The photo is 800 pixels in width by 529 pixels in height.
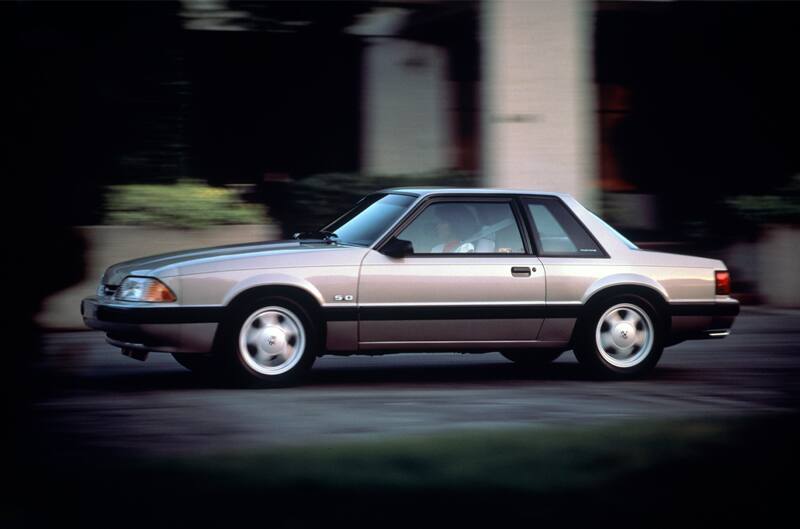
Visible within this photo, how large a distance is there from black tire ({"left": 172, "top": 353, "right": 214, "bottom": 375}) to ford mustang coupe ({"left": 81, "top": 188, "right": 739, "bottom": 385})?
1 cm

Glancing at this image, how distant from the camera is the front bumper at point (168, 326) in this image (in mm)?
8445

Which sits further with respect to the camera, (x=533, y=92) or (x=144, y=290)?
(x=533, y=92)

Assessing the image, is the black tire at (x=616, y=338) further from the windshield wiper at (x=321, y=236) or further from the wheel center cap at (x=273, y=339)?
the wheel center cap at (x=273, y=339)

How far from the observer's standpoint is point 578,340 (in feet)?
30.4

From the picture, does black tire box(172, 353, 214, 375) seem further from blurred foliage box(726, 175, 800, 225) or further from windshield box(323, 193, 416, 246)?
blurred foliage box(726, 175, 800, 225)

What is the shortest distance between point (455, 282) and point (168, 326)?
1.96 metres

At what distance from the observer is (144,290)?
8.57 meters

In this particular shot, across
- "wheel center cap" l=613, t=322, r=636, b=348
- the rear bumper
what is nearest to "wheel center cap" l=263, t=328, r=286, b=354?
"wheel center cap" l=613, t=322, r=636, b=348

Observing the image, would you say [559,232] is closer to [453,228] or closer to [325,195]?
[453,228]

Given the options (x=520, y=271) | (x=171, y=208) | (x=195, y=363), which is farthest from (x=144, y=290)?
(x=171, y=208)

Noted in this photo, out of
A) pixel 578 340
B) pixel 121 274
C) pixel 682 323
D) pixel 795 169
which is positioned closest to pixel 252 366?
pixel 121 274

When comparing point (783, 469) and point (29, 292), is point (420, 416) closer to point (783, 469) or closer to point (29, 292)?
point (783, 469)

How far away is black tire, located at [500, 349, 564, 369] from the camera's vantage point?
10.2m

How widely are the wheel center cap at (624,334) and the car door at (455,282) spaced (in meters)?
0.67
